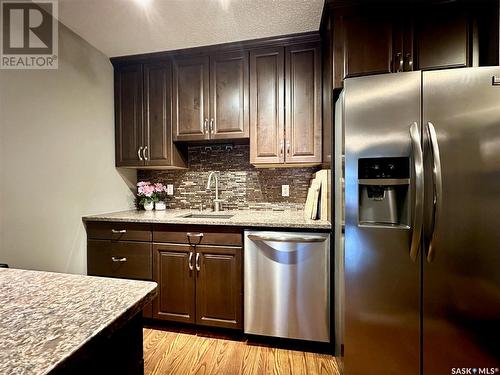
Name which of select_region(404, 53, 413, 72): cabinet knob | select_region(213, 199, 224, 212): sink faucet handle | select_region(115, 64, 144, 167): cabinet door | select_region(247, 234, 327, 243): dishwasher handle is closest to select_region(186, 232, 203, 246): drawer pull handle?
select_region(247, 234, 327, 243): dishwasher handle

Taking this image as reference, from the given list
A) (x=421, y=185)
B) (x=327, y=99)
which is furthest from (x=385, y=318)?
(x=327, y=99)

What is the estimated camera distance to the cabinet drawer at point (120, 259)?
2061 mm

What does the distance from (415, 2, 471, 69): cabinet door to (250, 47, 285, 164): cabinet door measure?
38.9 inches

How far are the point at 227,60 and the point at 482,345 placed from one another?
8.55 ft

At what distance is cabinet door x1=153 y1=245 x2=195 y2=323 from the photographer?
6.48 ft

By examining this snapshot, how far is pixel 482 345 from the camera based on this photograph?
1278 millimetres

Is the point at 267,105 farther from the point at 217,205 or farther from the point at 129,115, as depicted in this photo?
the point at 129,115

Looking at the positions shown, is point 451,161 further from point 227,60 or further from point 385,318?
point 227,60

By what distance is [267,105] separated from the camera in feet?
7.07

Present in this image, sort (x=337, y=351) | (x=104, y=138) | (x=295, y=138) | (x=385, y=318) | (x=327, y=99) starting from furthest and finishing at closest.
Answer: (x=104, y=138)
(x=295, y=138)
(x=327, y=99)
(x=337, y=351)
(x=385, y=318)

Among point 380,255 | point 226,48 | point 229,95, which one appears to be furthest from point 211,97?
point 380,255

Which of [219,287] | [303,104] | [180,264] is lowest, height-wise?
[219,287]

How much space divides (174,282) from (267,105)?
66.5 inches

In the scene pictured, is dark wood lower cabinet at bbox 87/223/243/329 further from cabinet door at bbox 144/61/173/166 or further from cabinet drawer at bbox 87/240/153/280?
cabinet door at bbox 144/61/173/166
